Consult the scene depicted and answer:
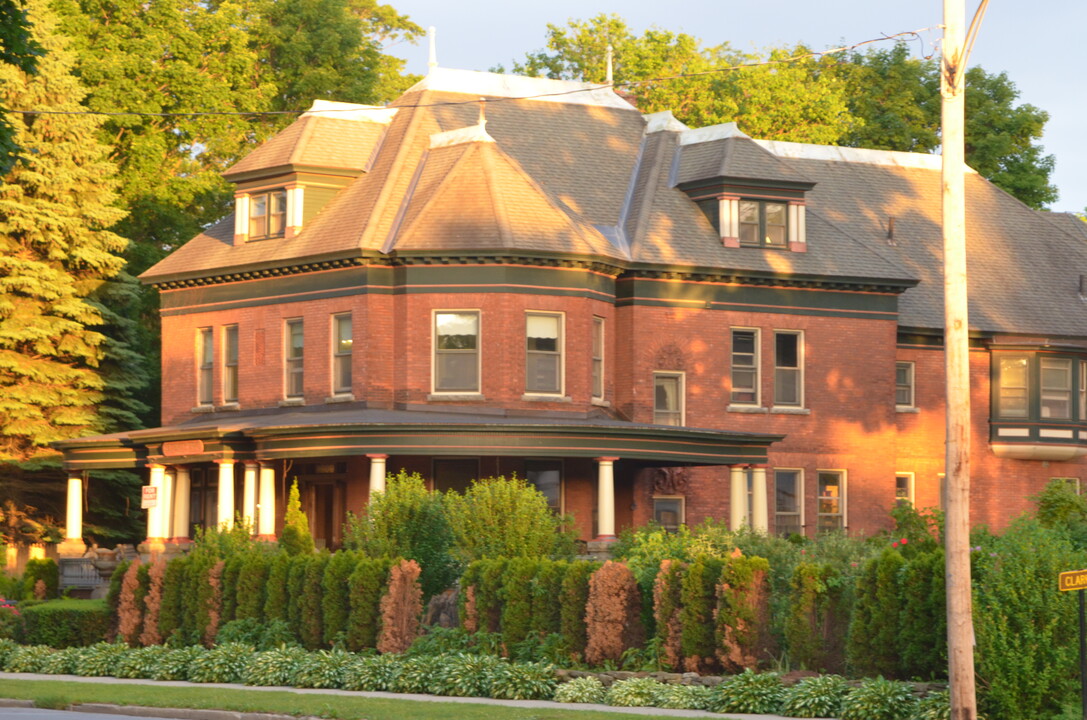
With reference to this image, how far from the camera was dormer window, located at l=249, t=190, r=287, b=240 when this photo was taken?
42.0 meters

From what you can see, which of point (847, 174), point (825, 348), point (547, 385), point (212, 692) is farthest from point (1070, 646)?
point (847, 174)

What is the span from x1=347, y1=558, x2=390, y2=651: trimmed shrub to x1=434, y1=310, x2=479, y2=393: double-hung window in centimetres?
1100

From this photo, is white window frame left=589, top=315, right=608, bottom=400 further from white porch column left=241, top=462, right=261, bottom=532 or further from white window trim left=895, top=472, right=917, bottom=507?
white window trim left=895, top=472, right=917, bottom=507

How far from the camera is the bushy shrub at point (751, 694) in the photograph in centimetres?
2127

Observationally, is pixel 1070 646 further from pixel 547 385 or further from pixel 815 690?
pixel 547 385

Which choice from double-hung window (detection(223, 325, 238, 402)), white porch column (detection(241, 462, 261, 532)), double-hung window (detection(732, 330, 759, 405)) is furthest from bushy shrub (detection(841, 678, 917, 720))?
double-hung window (detection(223, 325, 238, 402))

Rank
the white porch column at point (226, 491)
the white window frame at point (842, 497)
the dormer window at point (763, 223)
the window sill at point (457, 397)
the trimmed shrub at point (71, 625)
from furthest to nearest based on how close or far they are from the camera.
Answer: the dormer window at point (763, 223) → the white window frame at point (842, 497) → the window sill at point (457, 397) → the white porch column at point (226, 491) → the trimmed shrub at point (71, 625)

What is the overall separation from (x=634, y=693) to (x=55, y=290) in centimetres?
2885

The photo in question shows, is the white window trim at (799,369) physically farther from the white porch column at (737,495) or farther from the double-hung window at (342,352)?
the double-hung window at (342,352)

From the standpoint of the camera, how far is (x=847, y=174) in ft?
159

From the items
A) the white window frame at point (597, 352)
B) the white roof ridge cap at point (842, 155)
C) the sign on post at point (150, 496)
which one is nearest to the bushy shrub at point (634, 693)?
the sign on post at point (150, 496)

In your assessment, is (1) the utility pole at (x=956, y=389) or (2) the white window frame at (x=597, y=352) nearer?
(1) the utility pole at (x=956, y=389)

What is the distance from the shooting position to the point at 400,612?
89.6 ft

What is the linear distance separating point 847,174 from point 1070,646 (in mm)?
30447
